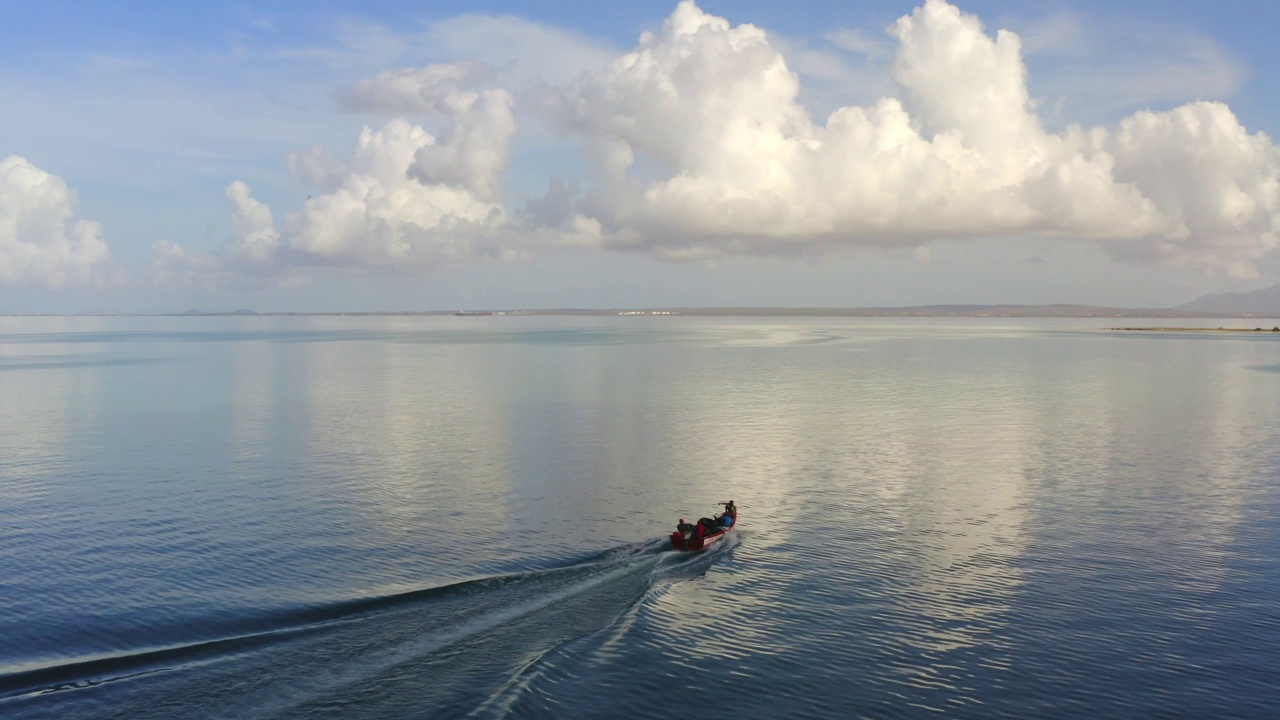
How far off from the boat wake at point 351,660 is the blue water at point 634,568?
0.45ft

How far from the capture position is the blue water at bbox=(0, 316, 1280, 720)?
26953 mm

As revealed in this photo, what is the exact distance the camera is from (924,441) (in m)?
72.8

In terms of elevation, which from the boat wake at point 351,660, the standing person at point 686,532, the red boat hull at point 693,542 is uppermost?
the standing person at point 686,532

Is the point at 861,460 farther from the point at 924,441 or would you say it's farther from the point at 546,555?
the point at 546,555

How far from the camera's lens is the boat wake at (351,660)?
83.1 ft

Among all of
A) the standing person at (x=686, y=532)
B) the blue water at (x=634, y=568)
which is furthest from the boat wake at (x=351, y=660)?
the standing person at (x=686, y=532)

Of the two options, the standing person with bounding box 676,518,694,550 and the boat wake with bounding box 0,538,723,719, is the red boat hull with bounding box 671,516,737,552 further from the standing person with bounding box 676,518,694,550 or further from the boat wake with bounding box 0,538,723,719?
the boat wake with bounding box 0,538,723,719

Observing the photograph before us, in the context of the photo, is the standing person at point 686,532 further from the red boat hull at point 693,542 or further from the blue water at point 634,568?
the blue water at point 634,568

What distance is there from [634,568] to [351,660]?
13.5m

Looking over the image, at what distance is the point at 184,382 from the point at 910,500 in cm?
10713

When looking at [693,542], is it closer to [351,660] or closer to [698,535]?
[698,535]

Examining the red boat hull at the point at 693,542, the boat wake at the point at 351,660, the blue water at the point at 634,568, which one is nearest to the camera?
the boat wake at the point at 351,660

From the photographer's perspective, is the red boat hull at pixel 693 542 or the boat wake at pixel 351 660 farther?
the red boat hull at pixel 693 542

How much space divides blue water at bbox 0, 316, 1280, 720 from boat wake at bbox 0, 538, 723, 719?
0.14 m
